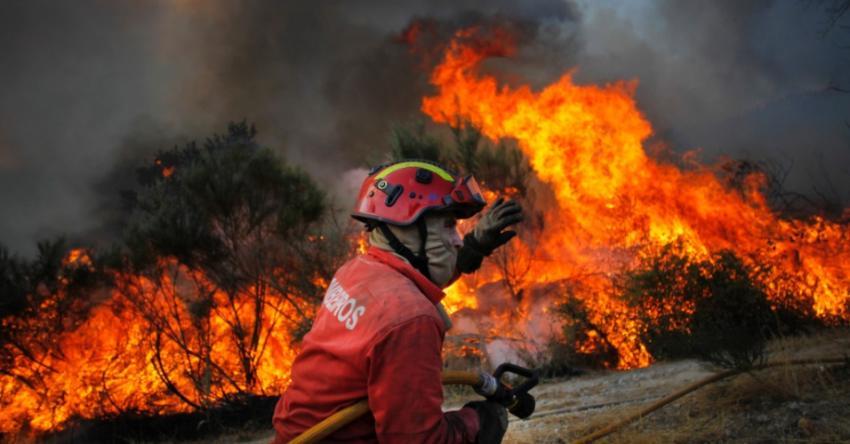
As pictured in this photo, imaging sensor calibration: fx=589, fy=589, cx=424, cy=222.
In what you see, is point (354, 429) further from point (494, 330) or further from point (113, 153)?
point (113, 153)

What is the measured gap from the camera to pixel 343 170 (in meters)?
20.8

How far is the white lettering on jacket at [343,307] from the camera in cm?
200

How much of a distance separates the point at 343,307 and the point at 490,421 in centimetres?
71

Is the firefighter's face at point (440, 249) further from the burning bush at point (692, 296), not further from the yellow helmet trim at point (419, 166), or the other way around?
the burning bush at point (692, 296)

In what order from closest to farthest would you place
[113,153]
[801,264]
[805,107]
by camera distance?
[801,264]
[805,107]
[113,153]

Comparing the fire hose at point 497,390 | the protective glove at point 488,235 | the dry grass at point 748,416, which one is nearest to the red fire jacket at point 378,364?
the fire hose at point 497,390

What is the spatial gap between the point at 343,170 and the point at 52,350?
11.3 meters

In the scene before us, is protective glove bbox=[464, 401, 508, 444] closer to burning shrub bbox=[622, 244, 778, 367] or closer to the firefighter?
the firefighter

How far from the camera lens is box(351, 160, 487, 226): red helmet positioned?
2383 millimetres

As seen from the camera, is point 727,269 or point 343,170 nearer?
point 727,269

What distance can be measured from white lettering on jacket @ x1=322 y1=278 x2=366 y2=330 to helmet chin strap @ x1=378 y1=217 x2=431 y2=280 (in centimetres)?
28

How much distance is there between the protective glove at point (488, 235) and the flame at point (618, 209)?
7315mm

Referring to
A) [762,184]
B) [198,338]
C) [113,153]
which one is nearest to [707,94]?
[762,184]

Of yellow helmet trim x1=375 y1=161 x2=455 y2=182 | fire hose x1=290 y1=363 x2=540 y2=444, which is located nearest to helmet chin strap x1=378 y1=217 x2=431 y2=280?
yellow helmet trim x1=375 y1=161 x2=455 y2=182
